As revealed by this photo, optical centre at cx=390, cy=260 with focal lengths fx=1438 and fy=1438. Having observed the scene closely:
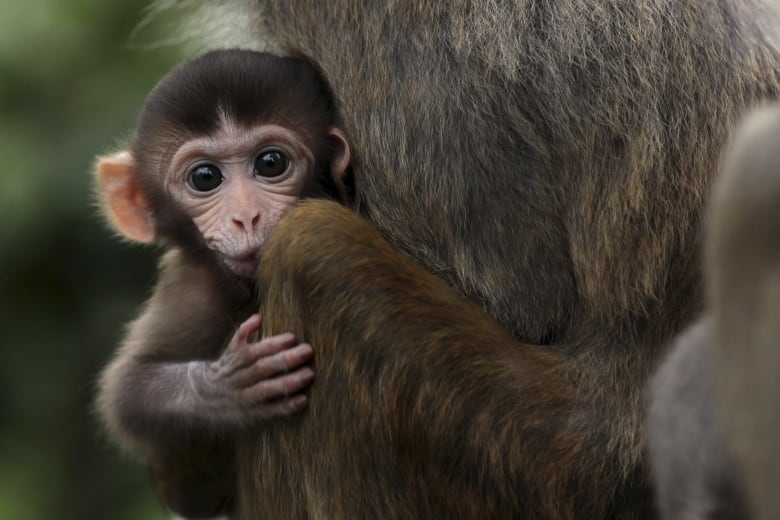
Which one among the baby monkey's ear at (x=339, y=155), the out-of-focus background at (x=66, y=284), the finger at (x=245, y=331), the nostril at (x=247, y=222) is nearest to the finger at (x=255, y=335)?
the finger at (x=245, y=331)

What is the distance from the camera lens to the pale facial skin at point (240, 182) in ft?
15.0

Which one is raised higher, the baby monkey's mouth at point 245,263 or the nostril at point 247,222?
the nostril at point 247,222

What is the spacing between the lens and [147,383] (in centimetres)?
474

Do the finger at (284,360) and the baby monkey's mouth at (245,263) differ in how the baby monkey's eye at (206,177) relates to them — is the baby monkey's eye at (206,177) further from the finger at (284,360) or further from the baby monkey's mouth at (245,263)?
the finger at (284,360)

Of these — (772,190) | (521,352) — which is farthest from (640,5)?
(772,190)

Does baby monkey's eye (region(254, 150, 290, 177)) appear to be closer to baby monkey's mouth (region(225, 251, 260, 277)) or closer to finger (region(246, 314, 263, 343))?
baby monkey's mouth (region(225, 251, 260, 277))

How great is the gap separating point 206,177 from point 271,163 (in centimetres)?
23

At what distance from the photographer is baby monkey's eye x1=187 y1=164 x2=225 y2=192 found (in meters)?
4.72

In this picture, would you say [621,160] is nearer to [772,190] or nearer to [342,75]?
[342,75]

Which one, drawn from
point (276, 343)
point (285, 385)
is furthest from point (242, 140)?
point (285, 385)

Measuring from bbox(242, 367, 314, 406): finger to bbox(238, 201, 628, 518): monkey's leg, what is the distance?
0.10 feet

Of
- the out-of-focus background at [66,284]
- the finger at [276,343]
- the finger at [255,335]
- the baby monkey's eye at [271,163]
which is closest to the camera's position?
the finger at [276,343]

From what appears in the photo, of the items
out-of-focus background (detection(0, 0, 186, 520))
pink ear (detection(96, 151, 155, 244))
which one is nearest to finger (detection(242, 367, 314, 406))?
pink ear (detection(96, 151, 155, 244))

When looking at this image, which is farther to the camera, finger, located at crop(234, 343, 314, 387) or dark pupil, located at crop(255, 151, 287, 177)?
dark pupil, located at crop(255, 151, 287, 177)
